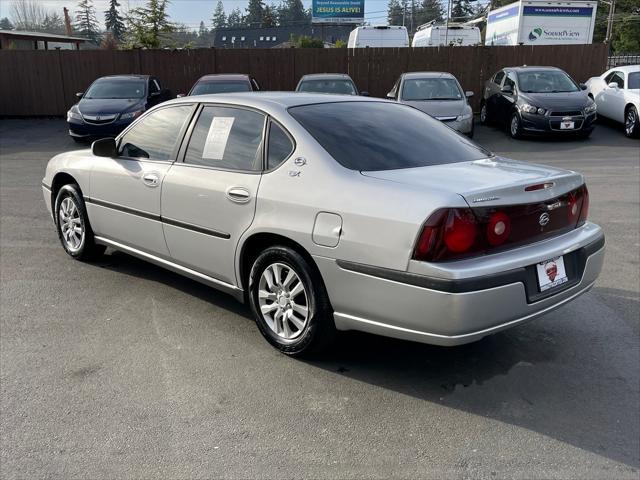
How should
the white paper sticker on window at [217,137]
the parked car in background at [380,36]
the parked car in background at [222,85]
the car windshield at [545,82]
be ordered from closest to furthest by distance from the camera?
1. the white paper sticker on window at [217,137]
2. the parked car in background at [222,85]
3. the car windshield at [545,82]
4. the parked car in background at [380,36]

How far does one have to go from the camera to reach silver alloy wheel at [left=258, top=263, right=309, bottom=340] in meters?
3.72

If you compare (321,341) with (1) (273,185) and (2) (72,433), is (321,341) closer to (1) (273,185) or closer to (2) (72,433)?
(1) (273,185)

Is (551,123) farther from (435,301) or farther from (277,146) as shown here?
(435,301)

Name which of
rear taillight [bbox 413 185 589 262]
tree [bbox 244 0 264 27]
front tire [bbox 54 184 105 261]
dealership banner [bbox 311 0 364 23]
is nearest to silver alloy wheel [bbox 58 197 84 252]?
front tire [bbox 54 184 105 261]

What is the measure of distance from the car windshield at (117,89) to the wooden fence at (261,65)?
17.6ft

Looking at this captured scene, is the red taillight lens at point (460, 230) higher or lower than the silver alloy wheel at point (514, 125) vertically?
higher

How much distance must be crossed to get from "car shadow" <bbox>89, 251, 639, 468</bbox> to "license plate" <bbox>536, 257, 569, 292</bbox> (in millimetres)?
599

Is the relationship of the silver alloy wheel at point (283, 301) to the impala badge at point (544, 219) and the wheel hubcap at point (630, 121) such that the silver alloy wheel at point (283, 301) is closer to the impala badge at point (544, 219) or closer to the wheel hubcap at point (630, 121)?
the impala badge at point (544, 219)

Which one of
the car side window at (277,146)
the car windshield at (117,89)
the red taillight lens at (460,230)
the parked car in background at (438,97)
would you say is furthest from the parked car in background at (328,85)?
the red taillight lens at (460,230)

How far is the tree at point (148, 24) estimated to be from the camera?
28.1 metres

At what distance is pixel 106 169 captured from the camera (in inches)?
201

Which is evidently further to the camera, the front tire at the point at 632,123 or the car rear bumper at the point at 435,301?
the front tire at the point at 632,123

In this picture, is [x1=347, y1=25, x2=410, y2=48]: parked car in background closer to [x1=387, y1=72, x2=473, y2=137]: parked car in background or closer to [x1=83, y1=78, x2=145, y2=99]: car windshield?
[x1=387, y1=72, x2=473, y2=137]: parked car in background

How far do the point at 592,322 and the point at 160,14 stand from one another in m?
28.8
